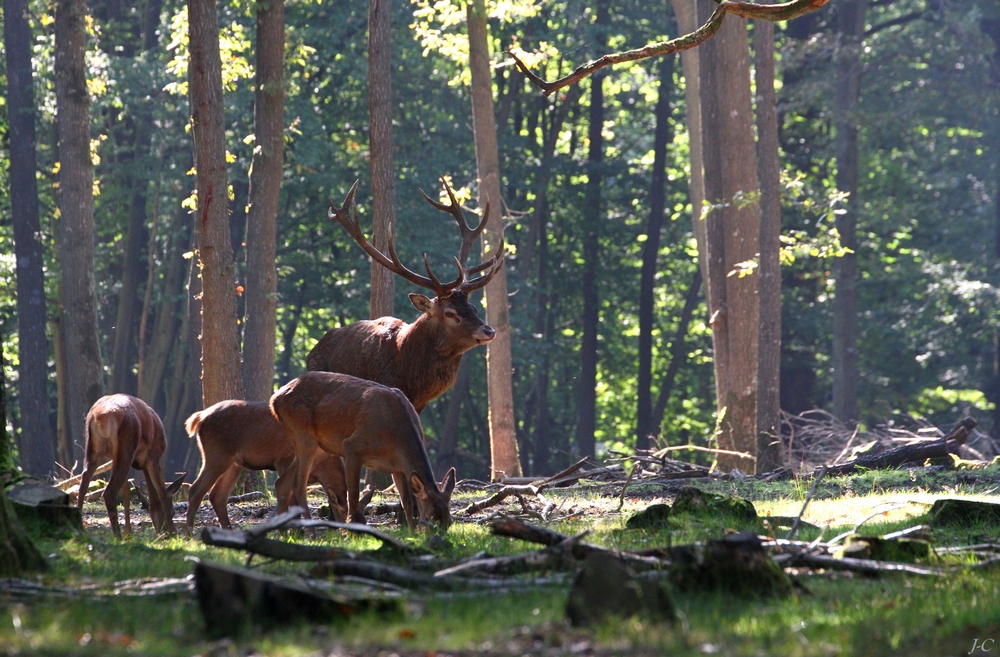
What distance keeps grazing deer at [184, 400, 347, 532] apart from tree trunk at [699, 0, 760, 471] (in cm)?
845

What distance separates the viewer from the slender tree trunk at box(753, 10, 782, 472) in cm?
1695

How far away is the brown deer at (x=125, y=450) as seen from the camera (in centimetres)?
987

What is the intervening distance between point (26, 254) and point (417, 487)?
17190 mm

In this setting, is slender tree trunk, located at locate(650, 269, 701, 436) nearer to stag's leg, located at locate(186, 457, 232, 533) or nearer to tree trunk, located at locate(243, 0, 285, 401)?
tree trunk, located at locate(243, 0, 285, 401)

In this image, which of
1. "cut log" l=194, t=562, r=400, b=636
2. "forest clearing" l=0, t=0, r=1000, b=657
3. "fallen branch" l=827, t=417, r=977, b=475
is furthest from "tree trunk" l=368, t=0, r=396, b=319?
"cut log" l=194, t=562, r=400, b=636

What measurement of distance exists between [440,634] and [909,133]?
1247 inches

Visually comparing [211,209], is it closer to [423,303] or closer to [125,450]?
[423,303]

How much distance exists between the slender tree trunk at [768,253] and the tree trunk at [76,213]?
1062 centimetres

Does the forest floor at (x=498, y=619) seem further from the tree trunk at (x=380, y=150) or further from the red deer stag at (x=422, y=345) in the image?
the tree trunk at (x=380, y=150)

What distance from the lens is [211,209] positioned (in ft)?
46.4

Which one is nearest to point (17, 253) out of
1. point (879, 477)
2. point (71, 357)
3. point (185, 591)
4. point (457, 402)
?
point (71, 357)

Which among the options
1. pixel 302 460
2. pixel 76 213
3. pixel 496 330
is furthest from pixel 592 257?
pixel 302 460

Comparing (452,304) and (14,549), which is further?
(452,304)

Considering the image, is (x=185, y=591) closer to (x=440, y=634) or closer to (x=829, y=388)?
(x=440, y=634)
